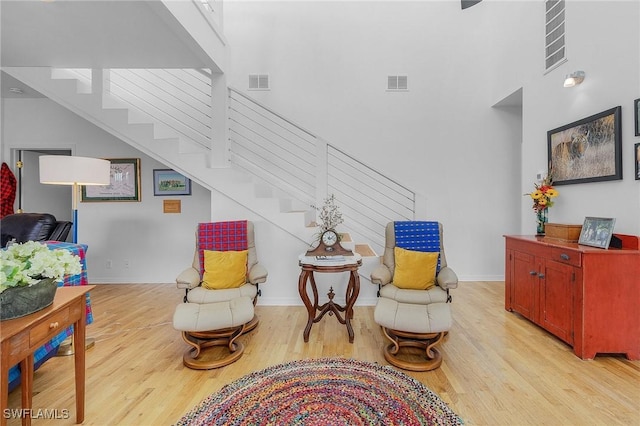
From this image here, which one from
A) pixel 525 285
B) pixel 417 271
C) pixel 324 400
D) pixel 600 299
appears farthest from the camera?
pixel 525 285

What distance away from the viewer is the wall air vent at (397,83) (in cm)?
440

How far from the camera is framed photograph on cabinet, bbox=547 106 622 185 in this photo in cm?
254

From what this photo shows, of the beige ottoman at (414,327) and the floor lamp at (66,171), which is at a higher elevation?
the floor lamp at (66,171)

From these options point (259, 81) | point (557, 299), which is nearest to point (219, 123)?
point (259, 81)

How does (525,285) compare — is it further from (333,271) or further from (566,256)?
(333,271)

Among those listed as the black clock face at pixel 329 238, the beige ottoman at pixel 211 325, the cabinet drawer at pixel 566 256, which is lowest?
the beige ottoman at pixel 211 325

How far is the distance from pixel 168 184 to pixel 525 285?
4718 millimetres

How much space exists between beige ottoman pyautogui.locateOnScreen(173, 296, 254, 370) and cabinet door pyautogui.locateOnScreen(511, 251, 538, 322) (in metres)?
2.64

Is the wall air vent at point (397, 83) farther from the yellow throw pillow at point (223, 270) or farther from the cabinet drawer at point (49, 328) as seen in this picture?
Answer: the cabinet drawer at point (49, 328)

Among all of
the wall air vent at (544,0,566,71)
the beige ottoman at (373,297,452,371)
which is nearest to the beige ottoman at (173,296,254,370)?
the beige ottoman at (373,297,452,371)

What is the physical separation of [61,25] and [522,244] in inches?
192

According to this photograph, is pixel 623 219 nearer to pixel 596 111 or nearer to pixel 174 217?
pixel 596 111

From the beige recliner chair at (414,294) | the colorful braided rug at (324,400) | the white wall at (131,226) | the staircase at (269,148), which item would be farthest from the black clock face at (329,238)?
the white wall at (131,226)

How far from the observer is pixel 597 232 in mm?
2455
